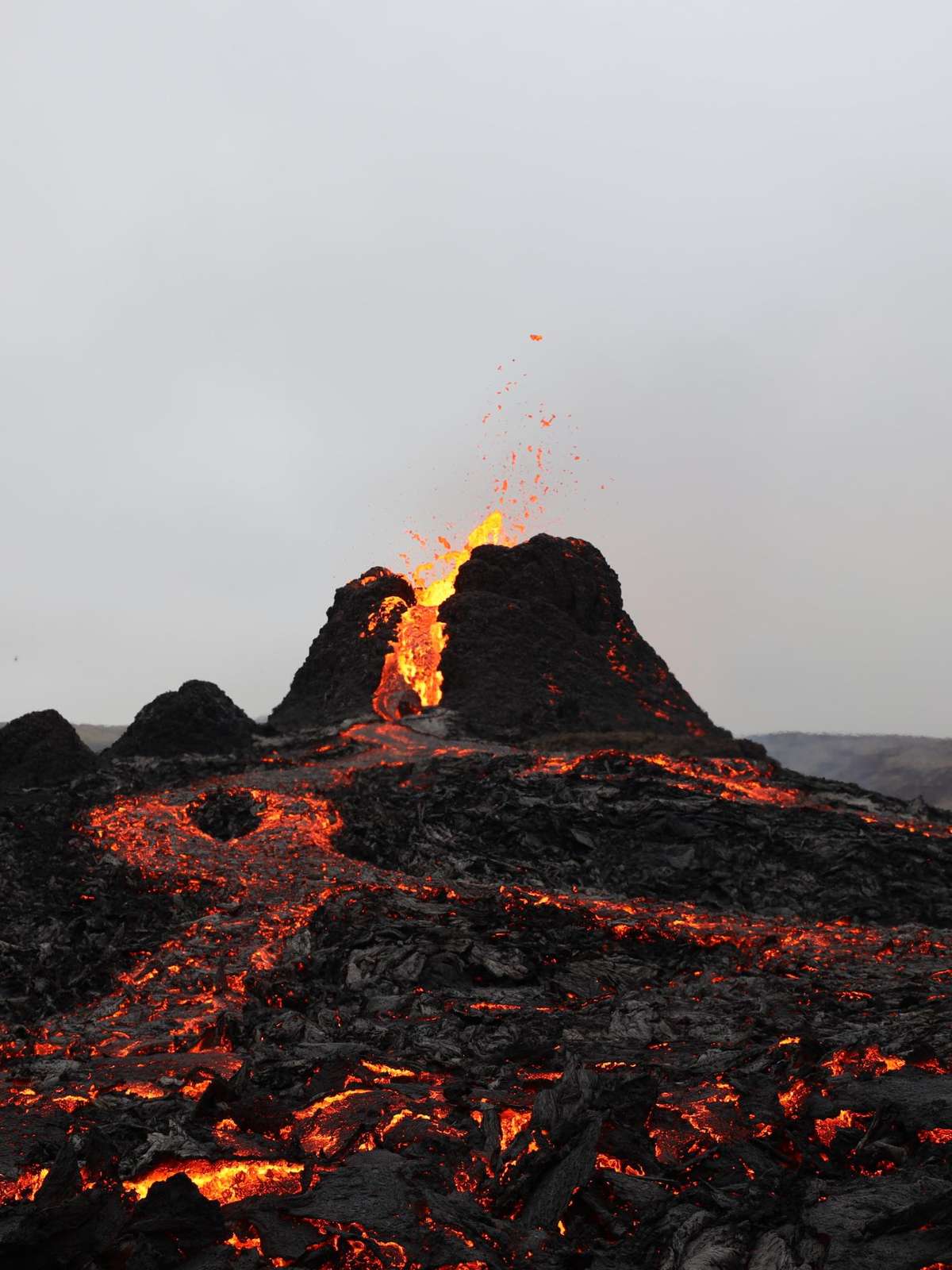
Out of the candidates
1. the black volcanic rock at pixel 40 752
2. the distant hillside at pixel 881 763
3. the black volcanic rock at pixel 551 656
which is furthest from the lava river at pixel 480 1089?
the distant hillside at pixel 881 763

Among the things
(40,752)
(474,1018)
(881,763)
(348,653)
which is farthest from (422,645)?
(881,763)

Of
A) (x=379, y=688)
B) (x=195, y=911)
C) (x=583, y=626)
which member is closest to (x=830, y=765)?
(x=583, y=626)

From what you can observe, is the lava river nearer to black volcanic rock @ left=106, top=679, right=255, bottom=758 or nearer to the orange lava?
the orange lava

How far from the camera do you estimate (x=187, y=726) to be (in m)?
40.5

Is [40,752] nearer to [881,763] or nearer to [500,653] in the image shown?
[500,653]

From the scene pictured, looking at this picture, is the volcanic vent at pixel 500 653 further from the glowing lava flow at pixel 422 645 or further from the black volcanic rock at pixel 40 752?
the black volcanic rock at pixel 40 752

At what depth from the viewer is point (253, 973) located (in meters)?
13.2

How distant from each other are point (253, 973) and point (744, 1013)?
7439mm

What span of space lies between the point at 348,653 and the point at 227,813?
31598 millimetres

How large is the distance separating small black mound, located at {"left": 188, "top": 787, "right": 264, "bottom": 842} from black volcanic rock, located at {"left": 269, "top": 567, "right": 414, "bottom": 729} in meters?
22.6

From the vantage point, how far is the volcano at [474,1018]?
17.6ft

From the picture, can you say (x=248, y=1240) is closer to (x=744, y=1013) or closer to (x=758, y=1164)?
(x=758, y=1164)

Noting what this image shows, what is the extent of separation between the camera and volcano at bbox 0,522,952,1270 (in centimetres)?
538

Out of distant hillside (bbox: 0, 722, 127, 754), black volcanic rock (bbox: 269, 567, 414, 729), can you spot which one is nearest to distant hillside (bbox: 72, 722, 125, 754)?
distant hillside (bbox: 0, 722, 127, 754)
